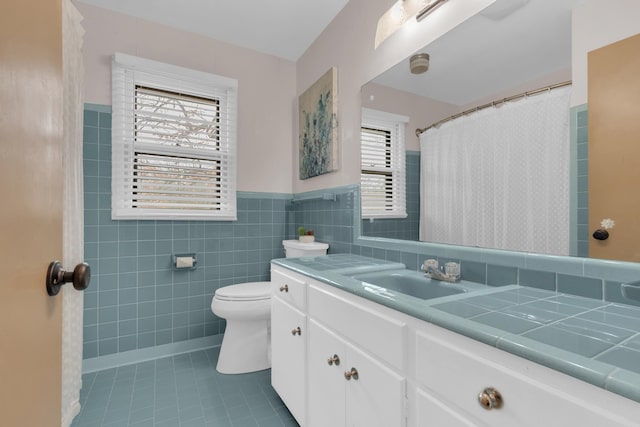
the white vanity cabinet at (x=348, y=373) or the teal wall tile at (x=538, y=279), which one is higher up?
the teal wall tile at (x=538, y=279)

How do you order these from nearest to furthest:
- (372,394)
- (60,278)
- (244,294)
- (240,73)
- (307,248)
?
(60,278)
(372,394)
(244,294)
(307,248)
(240,73)

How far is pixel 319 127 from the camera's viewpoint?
2385mm

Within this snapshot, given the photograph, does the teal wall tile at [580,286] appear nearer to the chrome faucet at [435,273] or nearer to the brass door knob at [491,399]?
the chrome faucet at [435,273]

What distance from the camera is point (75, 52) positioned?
1663mm

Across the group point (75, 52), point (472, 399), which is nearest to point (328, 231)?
point (472, 399)

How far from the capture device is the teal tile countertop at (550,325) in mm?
514

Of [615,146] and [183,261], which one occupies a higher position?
[615,146]

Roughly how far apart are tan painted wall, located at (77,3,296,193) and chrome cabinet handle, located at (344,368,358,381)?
1.90m

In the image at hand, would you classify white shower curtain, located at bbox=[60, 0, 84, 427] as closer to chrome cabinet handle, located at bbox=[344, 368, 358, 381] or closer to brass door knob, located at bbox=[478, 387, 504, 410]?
chrome cabinet handle, located at bbox=[344, 368, 358, 381]

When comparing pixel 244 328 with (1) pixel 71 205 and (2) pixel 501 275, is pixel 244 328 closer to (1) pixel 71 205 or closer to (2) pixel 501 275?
(1) pixel 71 205

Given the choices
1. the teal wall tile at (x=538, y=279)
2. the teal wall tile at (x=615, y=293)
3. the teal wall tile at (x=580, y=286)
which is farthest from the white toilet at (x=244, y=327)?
the teal wall tile at (x=615, y=293)

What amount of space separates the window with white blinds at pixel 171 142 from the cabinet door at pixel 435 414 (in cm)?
206

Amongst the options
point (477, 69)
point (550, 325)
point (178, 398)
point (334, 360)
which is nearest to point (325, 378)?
point (334, 360)

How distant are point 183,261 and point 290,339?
123 centimetres
